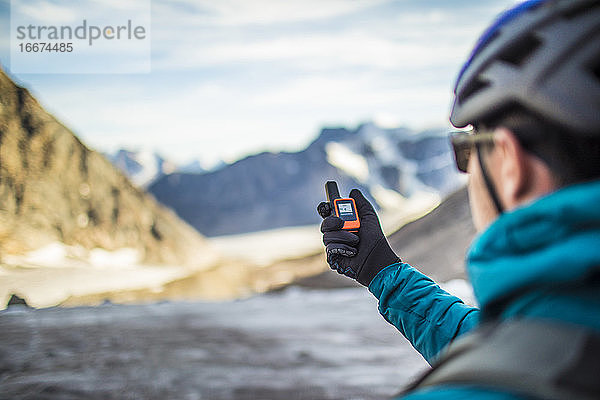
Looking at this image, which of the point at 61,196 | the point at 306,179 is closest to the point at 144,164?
the point at 306,179

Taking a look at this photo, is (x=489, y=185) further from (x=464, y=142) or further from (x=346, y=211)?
(x=346, y=211)

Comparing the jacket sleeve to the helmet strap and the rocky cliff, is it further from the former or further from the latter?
the rocky cliff

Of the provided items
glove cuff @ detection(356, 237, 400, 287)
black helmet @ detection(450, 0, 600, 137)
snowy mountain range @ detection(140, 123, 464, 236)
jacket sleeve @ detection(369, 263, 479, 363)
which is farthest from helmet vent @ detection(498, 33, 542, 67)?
snowy mountain range @ detection(140, 123, 464, 236)

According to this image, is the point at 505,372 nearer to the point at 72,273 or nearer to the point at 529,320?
the point at 529,320

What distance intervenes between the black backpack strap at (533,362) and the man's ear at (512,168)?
15 cm

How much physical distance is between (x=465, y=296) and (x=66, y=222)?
4.97 metres

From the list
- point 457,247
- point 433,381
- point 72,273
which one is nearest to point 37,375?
point 72,273

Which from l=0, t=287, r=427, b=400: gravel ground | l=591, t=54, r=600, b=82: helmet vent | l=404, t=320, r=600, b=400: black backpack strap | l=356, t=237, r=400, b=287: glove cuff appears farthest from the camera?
l=0, t=287, r=427, b=400: gravel ground

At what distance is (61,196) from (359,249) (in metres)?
6.01

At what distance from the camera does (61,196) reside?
20.7ft

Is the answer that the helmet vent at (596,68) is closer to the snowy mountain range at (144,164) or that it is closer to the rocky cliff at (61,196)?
the rocky cliff at (61,196)

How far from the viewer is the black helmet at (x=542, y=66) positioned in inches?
21.1

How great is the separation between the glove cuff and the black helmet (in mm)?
557

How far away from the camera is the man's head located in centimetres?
54
